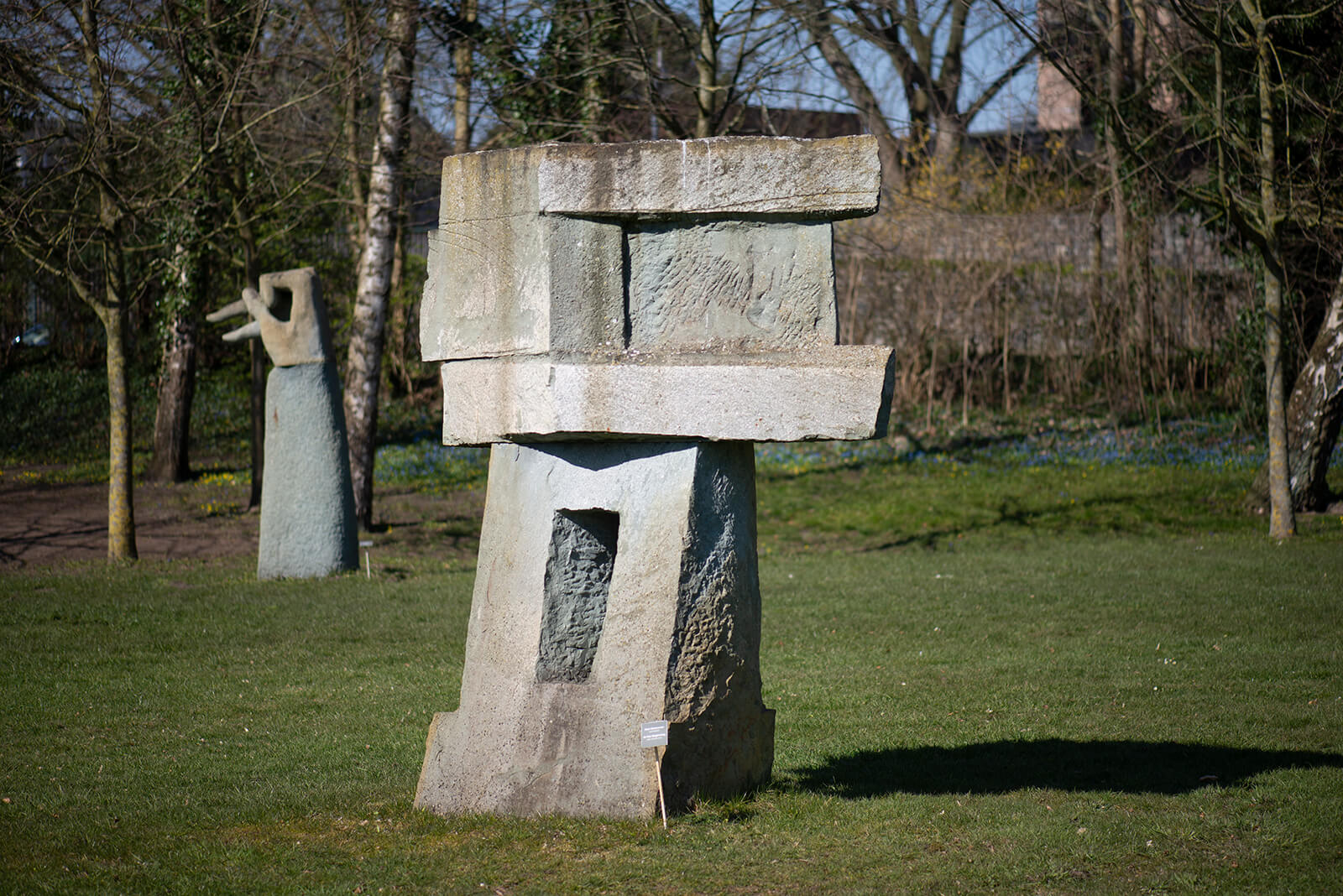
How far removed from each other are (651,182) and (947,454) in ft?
45.0

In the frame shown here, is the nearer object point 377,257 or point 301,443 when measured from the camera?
point 301,443

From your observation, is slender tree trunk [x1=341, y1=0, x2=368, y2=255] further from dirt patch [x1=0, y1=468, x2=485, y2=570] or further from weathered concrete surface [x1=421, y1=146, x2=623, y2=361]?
weathered concrete surface [x1=421, y1=146, x2=623, y2=361]

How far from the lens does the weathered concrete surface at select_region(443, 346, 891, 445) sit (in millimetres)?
4738

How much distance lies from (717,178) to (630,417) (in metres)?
0.96

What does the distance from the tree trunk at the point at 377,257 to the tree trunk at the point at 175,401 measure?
3.97m

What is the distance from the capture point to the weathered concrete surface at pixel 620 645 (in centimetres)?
488

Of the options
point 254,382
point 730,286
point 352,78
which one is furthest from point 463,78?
point 730,286

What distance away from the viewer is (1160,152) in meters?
16.4

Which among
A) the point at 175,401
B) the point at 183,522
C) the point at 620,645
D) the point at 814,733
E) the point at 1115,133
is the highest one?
the point at 1115,133

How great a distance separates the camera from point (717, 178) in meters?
4.81

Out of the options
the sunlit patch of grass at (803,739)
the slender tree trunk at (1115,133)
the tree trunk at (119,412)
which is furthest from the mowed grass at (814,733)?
the slender tree trunk at (1115,133)

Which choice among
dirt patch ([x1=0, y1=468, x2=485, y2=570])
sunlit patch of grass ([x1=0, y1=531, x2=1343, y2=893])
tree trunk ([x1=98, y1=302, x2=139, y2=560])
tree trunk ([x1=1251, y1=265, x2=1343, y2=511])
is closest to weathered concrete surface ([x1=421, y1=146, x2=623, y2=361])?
sunlit patch of grass ([x1=0, y1=531, x2=1343, y2=893])

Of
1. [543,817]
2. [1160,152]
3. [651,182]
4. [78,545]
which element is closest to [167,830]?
[543,817]

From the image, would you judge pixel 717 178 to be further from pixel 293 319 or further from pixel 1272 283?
pixel 1272 283
